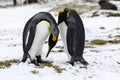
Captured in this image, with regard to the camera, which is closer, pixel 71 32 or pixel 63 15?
pixel 63 15

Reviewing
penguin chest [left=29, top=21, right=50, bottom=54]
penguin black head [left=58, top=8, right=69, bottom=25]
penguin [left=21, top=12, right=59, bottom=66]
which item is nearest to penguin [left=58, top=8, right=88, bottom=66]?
penguin black head [left=58, top=8, right=69, bottom=25]

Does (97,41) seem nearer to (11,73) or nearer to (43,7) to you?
(11,73)

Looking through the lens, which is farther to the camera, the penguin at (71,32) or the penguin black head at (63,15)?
the penguin at (71,32)

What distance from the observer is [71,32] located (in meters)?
13.5

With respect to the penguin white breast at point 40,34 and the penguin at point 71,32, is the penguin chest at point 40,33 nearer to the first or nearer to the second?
the penguin white breast at point 40,34

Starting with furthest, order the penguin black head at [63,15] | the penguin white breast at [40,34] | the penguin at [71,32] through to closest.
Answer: the penguin at [71,32] → the penguin black head at [63,15] → the penguin white breast at [40,34]

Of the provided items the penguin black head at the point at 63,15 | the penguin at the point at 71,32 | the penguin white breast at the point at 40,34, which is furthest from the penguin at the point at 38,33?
the penguin at the point at 71,32

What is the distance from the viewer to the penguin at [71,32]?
44.2ft

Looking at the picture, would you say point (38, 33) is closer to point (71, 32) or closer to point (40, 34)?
point (40, 34)

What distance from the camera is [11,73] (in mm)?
11625

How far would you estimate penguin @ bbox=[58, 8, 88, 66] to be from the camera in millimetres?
13461

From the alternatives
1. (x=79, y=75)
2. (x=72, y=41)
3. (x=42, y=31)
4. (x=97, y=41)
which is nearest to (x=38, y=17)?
(x=42, y=31)

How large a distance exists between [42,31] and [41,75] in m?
1.70

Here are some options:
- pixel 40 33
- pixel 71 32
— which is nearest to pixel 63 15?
pixel 71 32
